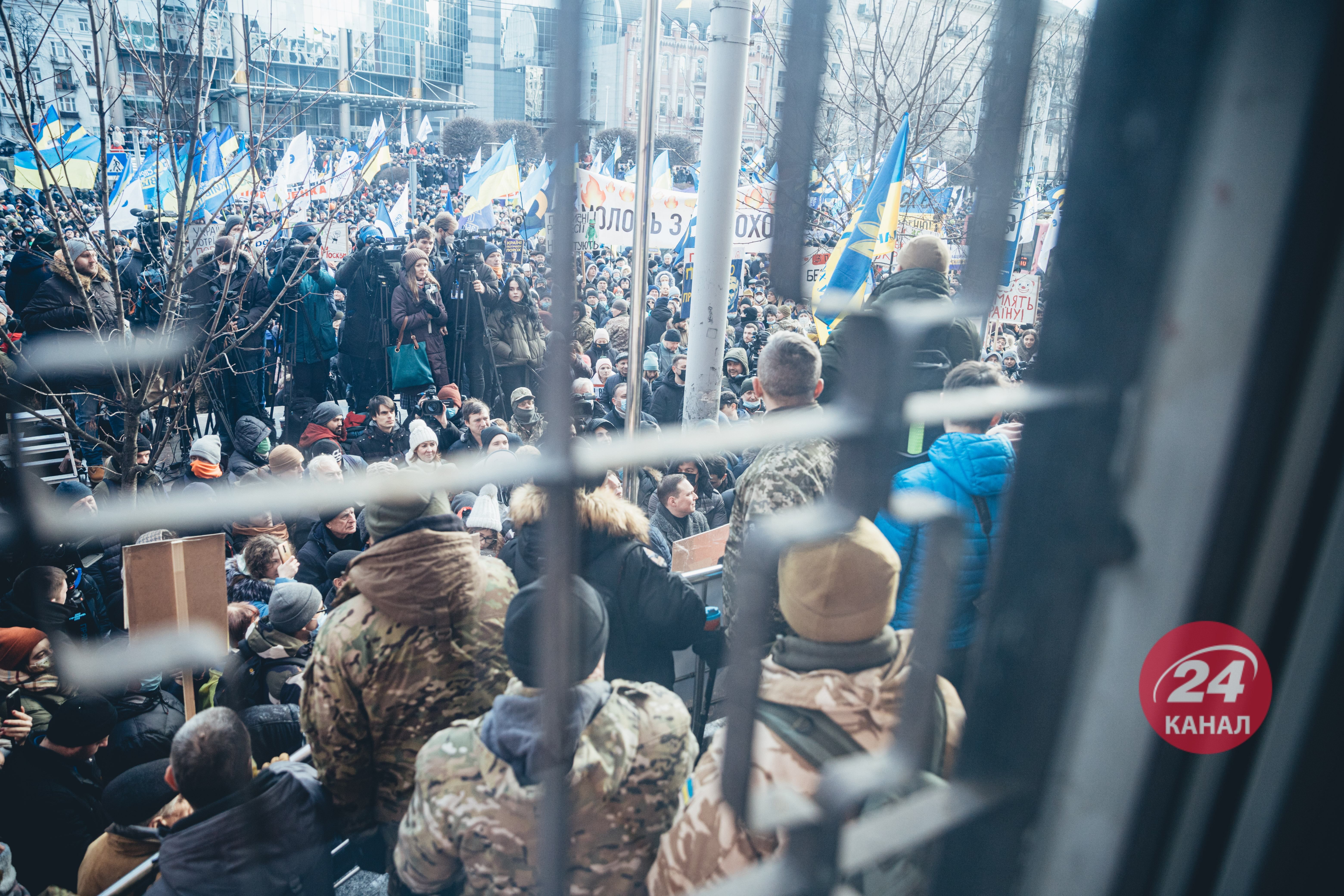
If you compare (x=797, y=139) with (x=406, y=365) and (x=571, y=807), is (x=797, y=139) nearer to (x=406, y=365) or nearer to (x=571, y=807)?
(x=571, y=807)

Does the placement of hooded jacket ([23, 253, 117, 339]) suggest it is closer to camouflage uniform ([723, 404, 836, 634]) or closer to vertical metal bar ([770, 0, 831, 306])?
camouflage uniform ([723, 404, 836, 634])

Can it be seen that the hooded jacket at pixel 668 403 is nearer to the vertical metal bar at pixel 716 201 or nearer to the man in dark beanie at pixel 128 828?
the vertical metal bar at pixel 716 201

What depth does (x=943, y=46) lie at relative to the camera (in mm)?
9820

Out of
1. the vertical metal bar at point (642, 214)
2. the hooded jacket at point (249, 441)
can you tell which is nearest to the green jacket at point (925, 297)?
the vertical metal bar at point (642, 214)

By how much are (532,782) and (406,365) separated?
6287 millimetres

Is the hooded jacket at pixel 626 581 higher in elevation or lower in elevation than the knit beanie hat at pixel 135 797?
higher

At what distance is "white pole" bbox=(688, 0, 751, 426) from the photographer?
14.0 ft

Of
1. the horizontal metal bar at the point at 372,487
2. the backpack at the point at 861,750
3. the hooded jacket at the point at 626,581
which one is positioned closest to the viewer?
the horizontal metal bar at the point at 372,487

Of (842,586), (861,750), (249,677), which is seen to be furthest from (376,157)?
(861,750)

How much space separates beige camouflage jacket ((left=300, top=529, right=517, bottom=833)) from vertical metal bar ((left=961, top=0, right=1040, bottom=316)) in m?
1.70

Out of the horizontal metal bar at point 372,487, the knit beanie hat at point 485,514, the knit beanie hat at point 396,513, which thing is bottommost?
the knit beanie hat at point 485,514

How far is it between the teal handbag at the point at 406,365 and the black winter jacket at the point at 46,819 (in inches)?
193

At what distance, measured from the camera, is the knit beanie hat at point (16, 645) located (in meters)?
3.09

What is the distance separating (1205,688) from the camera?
99 cm
